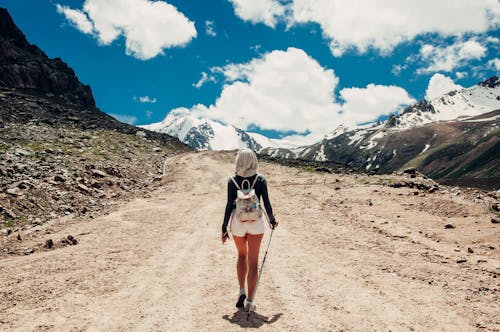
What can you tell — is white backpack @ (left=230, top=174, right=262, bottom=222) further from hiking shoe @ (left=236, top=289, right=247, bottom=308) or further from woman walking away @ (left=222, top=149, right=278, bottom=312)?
hiking shoe @ (left=236, top=289, right=247, bottom=308)

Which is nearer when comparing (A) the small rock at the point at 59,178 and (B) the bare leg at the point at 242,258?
(B) the bare leg at the point at 242,258

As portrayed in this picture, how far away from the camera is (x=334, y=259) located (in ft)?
37.7

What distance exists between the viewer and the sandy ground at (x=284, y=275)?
740cm

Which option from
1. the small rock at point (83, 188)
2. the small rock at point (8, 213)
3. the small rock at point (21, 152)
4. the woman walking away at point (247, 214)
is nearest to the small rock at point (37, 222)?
the small rock at point (8, 213)

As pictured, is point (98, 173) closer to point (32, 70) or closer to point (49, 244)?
point (49, 244)

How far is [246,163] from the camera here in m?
7.62

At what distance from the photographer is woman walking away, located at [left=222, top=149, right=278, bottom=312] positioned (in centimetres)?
753

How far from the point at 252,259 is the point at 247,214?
1039 mm

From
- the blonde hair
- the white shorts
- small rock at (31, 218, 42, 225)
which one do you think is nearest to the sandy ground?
small rock at (31, 218, 42, 225)

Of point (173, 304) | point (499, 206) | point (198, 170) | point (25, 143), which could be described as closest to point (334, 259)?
point (173, 304)

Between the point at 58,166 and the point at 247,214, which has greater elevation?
the point at 247,214

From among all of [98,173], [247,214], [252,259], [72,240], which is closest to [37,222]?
[72,240]

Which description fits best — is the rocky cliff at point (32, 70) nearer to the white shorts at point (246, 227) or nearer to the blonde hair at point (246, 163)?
the blonde hair at point (246, 163)

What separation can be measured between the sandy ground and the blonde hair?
2.90 metres
